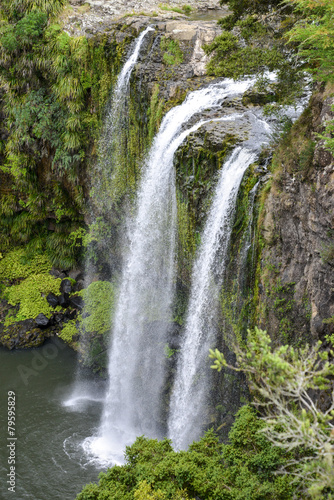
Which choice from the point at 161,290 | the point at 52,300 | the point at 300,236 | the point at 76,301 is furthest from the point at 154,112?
the point at 52,300

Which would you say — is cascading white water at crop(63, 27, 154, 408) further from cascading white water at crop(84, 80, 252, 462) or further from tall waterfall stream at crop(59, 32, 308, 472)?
cascading white water at crop(84, 80, 252, 462)

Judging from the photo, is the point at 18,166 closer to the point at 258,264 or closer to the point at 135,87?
the point at 135,87

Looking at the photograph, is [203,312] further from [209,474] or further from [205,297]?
[209,474]

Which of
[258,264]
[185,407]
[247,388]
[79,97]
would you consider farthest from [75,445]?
[79,97]

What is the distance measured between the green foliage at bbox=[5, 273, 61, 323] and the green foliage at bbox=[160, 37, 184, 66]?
8.69 meters

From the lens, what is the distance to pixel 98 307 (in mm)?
13945

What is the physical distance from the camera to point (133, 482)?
5.94m

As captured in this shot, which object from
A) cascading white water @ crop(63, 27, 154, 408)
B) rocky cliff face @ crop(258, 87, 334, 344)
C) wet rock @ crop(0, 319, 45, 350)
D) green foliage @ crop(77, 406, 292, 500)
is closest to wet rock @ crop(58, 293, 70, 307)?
wet rock @ crop(0, 319, 45, 350)

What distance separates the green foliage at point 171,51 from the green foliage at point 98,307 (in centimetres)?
741

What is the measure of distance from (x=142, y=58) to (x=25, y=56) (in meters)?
4.50

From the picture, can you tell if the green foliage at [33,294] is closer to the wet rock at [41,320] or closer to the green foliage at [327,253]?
the wet rock at [41,320]

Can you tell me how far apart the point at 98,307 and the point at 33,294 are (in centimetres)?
303

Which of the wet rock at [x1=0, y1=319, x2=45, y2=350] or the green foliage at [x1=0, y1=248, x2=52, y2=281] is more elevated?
the green foliage at [x1=0, y1=248, x2=52, y2=281]

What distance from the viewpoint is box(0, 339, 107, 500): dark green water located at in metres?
9.62
